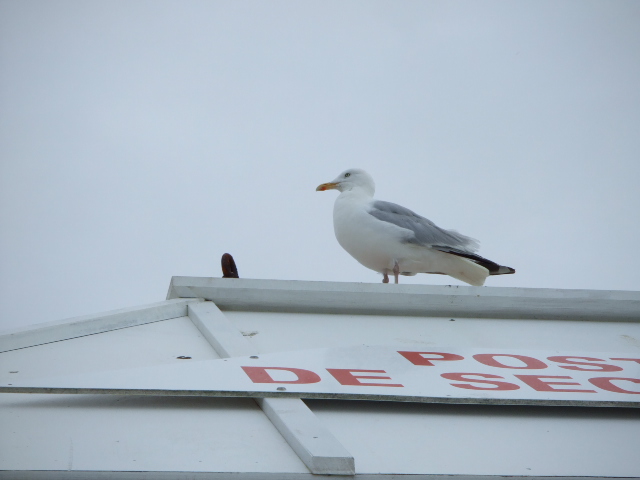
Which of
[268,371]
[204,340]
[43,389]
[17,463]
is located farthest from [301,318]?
[17,463]

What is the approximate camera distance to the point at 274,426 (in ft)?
7.25

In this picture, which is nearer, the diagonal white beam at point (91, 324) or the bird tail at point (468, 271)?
the diagonal white beam at point (91, 324)

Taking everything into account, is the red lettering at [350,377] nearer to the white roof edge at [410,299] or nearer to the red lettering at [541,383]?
the red lettering at [541,383]

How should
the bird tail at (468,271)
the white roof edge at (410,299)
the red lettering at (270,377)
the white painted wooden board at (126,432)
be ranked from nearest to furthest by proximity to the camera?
the white painted wooden board at (126,432) → the red lettering at (270,377) → the white roof edge at (410,299) → the bird tail at (468,271)

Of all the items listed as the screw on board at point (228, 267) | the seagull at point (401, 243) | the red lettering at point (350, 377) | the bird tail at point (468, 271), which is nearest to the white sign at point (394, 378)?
the red lettering at point (350, 377)

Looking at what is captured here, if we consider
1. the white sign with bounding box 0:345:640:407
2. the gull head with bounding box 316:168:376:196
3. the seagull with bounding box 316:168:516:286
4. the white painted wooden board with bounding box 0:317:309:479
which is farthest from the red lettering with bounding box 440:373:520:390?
the gull head with bounding box 316:168:376:196

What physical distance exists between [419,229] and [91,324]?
3353 mm

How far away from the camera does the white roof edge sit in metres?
3.41

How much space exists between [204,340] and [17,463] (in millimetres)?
1205

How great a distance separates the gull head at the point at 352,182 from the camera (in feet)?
22.3

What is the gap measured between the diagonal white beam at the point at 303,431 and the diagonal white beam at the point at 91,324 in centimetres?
41

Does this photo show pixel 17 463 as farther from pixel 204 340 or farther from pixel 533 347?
pixel 533 347

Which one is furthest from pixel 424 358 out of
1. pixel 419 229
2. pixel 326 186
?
pixel 326 186

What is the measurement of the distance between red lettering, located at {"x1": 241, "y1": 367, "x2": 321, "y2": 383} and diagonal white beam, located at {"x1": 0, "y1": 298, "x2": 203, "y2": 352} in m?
0.74
